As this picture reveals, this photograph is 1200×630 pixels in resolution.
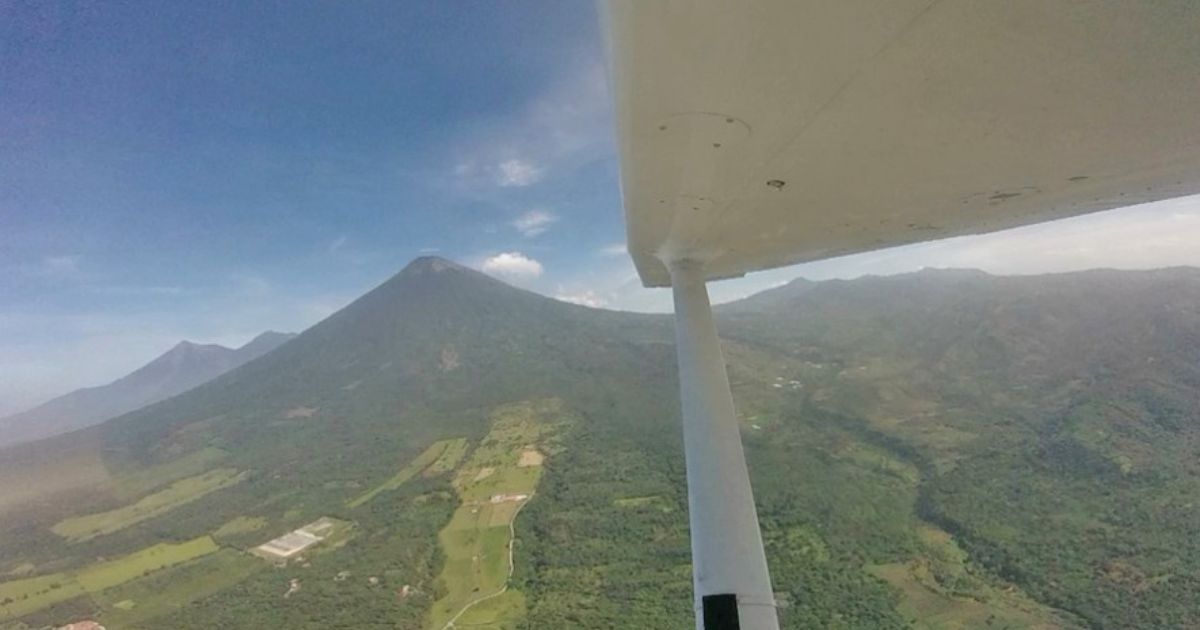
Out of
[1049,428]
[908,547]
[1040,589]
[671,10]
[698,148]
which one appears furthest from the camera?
[1049,428]

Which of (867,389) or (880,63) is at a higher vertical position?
A: (880,63)

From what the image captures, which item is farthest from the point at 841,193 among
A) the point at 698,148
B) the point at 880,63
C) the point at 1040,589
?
the point at 1040,589

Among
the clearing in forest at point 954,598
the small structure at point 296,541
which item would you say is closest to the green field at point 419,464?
the small structure at point 296,541

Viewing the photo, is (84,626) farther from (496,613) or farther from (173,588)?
(496,613)

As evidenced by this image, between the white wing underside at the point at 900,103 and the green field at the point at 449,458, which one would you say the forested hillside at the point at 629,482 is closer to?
the green field at the point at 449,458

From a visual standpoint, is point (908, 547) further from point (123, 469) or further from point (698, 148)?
point (123, 469)
